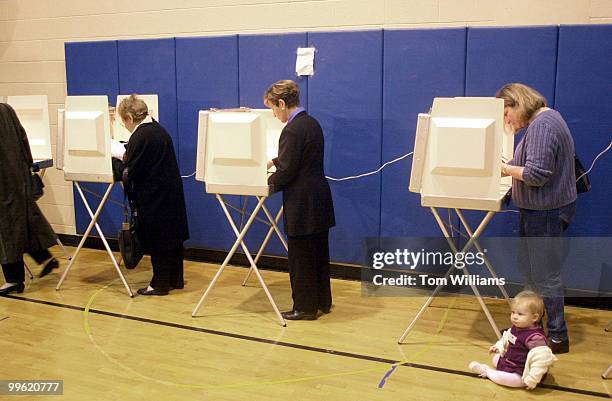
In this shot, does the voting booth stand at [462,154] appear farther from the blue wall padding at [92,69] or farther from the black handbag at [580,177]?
the blue wall padding at [92,69]

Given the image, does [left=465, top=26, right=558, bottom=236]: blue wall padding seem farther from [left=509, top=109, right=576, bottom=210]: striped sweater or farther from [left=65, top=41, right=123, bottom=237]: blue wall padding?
[left=65, top=41, right=123, bottom=237]: blue wall padding

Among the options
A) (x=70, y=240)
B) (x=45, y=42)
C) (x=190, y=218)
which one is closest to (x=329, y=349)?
(x=190, y=218)

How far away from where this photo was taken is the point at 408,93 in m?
4.15

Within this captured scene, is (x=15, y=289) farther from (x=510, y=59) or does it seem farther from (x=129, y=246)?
(x=510, y=59)

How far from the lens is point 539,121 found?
3018 millimetres

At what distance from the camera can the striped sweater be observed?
9.79 feet

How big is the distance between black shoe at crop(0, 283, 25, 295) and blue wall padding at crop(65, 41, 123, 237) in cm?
102

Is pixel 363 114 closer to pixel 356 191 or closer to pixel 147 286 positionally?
pixel 356 191

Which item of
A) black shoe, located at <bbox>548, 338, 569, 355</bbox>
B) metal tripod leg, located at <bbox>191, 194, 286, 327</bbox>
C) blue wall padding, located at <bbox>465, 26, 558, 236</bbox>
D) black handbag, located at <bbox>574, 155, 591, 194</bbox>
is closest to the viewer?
black shoe, located at <bbox>548, 338, 569, 355</bbox>

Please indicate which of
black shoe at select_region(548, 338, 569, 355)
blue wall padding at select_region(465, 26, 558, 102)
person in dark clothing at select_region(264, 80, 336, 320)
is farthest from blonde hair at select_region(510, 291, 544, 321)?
blue wall padding at select_region(465, 26, 558, 102)

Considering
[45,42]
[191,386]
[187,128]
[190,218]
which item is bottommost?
[191,386]

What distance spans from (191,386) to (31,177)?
80.6 inches

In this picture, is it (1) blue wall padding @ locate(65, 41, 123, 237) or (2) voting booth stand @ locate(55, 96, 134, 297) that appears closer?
(2) voting booth stand @ locate(55, 96, 134, 297)

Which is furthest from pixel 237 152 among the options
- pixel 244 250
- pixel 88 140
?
pixel 88 140
